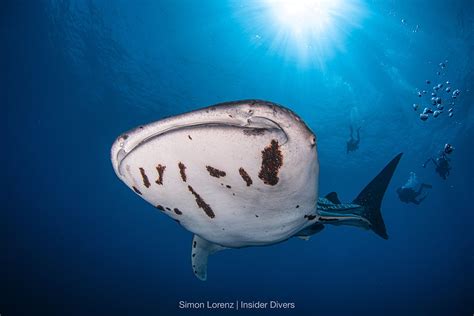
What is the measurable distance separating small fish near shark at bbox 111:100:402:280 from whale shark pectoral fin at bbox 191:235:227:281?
2.19m

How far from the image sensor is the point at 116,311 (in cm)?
2264

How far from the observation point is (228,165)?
5.59ft

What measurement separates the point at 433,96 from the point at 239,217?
23416 millimetres

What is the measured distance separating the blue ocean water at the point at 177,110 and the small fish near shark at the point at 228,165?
1391 cm

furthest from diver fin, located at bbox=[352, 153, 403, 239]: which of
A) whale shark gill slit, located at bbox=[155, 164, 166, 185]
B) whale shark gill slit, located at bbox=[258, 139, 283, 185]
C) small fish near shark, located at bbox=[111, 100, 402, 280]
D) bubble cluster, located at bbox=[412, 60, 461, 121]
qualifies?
bubble cluster, located at bbox=[412, 60, 461, 121]

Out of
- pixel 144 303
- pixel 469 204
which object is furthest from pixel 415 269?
pixel 144 303

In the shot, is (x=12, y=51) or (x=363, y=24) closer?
(x=363, y=24)

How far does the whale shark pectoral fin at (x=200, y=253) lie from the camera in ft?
15.4

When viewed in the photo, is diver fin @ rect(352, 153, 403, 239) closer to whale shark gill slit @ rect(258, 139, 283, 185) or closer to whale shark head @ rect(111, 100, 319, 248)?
whale shark head @ rect(111, 100, 319, 248)

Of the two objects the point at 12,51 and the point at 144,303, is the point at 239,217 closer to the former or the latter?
the point at 12,51

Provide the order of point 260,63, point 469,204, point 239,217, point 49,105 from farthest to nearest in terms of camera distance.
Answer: point 469,204 → point 49,105 → point 260,63 → point 239,217

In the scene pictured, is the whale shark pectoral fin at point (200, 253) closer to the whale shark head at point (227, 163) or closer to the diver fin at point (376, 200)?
the whale shark head at point (227, 163)

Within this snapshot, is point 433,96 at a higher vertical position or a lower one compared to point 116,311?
higher

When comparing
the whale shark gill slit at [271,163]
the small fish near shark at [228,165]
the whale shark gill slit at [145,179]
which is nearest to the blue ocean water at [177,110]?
the small fish near shark at [228,165]
